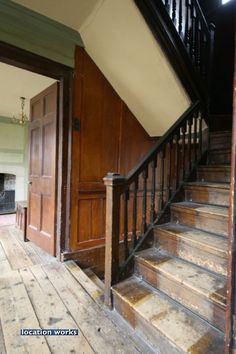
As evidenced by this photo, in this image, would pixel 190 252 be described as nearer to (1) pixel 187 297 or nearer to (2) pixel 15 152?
(1) pixel 187 297

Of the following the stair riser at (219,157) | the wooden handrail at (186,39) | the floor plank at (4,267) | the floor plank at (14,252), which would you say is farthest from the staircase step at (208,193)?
the floor plank at (4,267)

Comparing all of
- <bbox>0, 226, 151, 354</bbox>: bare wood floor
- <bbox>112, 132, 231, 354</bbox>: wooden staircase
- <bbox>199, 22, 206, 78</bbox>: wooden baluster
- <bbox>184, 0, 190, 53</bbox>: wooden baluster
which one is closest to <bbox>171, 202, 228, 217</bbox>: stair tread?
<bbox>112, 132, 231, 354</bbox>: wooden staircase

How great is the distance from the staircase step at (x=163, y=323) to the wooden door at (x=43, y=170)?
4.38 ft

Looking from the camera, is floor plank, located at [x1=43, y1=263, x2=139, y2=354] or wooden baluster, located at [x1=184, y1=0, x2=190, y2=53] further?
wooden baluster, located at [x1=184, y1=0, x2=190, y2=53]

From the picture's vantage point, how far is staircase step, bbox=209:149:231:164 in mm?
2408

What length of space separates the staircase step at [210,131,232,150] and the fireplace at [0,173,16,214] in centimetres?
509

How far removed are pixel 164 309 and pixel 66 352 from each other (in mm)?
Result: 653

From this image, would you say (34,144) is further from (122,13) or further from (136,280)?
(136,280)

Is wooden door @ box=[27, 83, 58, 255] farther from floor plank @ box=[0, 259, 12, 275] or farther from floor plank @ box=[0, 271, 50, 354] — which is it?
floor plank @ box=[0, 271, 50, 354]

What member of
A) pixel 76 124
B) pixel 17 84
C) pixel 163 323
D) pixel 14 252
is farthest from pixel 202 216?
pixel 17 84

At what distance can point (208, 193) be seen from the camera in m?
2.05

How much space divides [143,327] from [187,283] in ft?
1.30

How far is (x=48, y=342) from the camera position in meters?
1.36

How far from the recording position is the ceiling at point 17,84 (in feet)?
9.35
